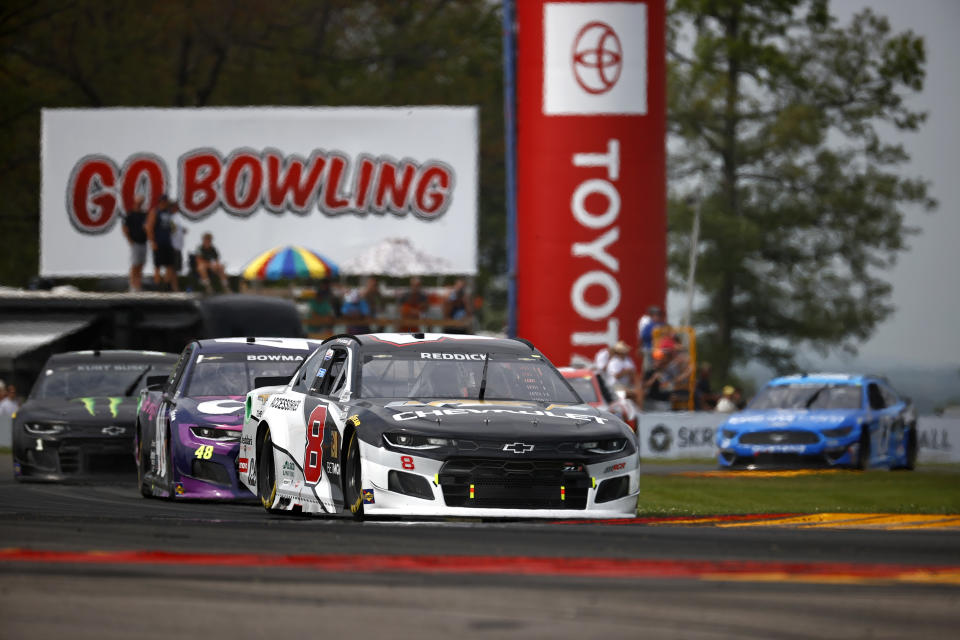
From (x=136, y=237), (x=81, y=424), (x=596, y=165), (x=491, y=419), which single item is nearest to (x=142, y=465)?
(x=81, y=424)

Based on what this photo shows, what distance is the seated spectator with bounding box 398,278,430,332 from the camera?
36.0 m

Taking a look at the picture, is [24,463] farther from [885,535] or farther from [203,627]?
[203,627]

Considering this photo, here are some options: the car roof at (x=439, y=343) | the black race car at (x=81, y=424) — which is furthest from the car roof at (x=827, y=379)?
the car roof at (x=439, y=343)

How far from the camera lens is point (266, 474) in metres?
13.1

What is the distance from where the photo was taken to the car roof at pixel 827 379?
24875mm

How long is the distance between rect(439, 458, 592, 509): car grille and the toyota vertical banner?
24196mm

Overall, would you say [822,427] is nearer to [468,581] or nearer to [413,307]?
[413,307]

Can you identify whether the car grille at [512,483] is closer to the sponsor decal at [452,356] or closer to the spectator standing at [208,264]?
the sponsor decal at [452,356]

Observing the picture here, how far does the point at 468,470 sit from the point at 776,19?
47085 millimetres

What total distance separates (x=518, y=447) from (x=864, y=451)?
1359 centimetres

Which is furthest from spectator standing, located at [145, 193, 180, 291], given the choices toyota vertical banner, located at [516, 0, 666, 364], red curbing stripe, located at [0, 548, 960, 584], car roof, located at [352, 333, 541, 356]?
red curbing stripe, located at [0, 548, 960, 584]

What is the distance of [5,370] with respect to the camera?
30.9m

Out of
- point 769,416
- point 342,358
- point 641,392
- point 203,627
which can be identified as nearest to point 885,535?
point 342,358

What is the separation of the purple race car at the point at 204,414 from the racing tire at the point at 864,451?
978cm
